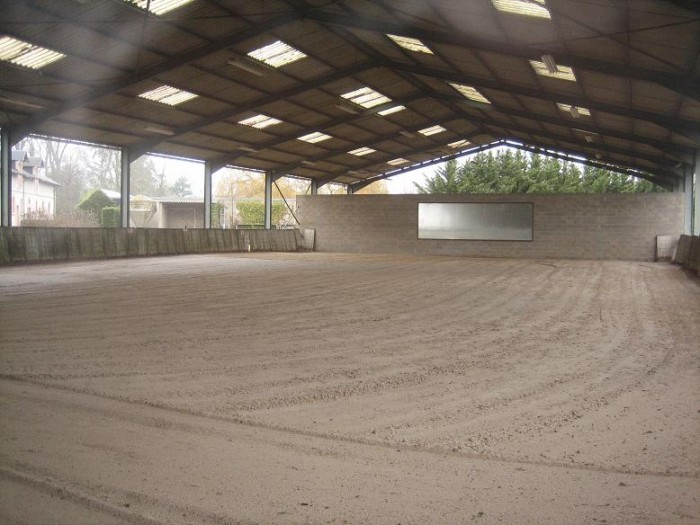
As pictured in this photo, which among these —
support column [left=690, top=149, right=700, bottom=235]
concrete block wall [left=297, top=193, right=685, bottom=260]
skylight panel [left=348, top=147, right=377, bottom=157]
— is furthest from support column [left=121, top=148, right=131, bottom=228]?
support column [left=690, top=149, right=700, bottom=235]

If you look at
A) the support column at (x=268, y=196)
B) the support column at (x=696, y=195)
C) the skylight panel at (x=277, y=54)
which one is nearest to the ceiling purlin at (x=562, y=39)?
the support column at (x=696, y=195)

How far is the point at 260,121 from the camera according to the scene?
82.4 feet

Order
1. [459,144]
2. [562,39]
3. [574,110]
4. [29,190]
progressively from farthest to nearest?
[29,190], [459,144], [574,110], [562,39]

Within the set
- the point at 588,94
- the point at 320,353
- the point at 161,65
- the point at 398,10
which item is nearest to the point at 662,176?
the point at 588,94

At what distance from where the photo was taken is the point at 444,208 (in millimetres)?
31484

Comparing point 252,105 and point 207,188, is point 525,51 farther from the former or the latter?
point 207,188

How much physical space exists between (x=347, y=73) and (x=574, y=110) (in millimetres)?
7714

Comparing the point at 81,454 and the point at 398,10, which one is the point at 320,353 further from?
the point at 398,10

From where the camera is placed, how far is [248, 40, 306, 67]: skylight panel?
17844mm

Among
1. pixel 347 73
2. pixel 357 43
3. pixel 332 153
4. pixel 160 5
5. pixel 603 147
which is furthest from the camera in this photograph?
pixel 332 153

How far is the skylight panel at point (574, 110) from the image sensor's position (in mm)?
19453

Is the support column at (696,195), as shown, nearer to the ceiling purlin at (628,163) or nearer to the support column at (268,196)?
the ceiling purlin at (628,163)

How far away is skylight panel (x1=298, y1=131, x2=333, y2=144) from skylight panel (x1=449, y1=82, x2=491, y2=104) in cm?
749

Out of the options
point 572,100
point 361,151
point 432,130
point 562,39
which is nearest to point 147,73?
point 562,39
